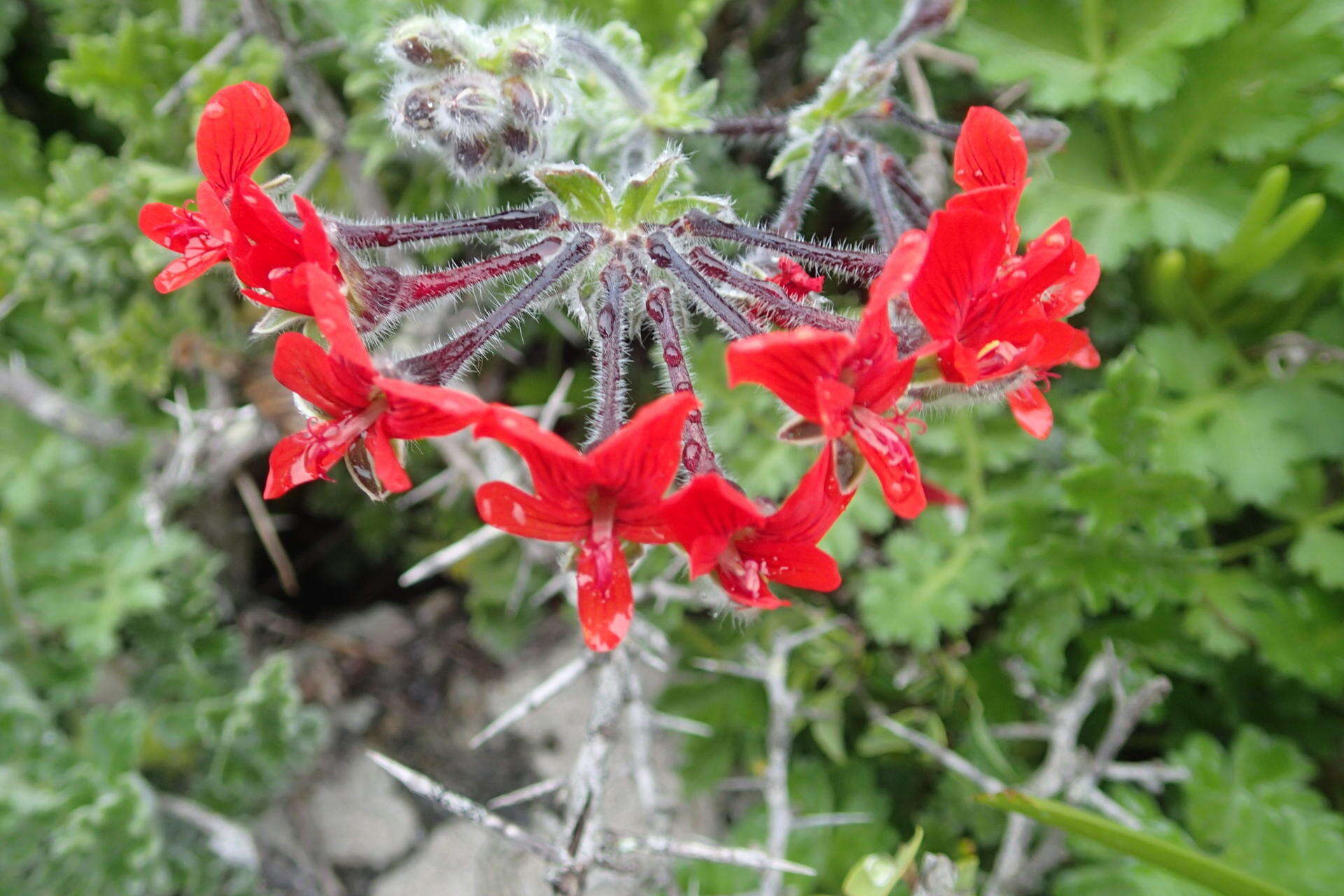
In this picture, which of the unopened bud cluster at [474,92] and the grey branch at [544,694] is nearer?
the unopened bud cluster at [474,92]

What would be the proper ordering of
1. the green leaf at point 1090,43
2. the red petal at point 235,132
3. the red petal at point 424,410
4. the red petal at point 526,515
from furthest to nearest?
1. the green leaf at point 1090,43
2. the red petal at point 235,132
3. the red petal at point 526,515
4. the red petal at point 424,410

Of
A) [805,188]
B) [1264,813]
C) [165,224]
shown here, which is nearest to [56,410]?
[165,224]

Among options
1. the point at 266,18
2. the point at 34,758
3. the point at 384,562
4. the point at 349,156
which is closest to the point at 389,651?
the point at 384,562

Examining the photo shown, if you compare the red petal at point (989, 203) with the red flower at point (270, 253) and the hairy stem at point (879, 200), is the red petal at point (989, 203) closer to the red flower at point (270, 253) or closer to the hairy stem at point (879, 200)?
the hairy stem at point (879, 200)

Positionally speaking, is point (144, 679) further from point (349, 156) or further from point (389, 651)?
point (349, 156)

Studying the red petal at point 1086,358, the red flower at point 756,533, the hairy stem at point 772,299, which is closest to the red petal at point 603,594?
the red flower at point 756,533

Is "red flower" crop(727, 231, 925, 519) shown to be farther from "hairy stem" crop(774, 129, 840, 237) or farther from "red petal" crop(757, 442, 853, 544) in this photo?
"hairy stem" crop(774, 129, 840, 237)

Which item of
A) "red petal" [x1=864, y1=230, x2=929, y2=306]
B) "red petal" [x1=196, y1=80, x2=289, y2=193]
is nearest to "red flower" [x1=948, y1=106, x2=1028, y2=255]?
"red petal" [x1=864, y1=230, x2=929, y2=306]
